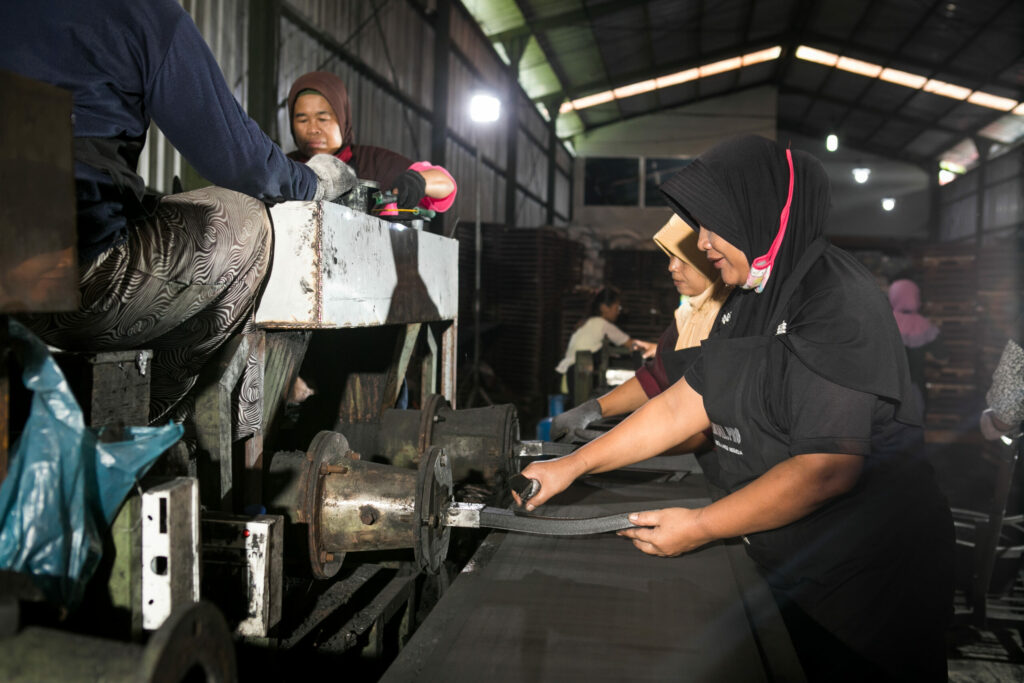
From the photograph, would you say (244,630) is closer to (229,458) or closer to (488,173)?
(229,458)

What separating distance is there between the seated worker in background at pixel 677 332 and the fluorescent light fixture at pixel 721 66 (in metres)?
14.7

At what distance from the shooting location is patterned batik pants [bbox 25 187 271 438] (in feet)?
4.43

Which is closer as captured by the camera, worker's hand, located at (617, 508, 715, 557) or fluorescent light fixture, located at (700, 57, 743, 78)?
worker's hand, located at (617, 508, 715, 557)

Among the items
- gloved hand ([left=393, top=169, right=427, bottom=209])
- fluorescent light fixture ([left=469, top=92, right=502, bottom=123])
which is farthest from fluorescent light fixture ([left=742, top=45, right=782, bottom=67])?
gloved hand ([left=393, top=169, right=427, bottom=209])

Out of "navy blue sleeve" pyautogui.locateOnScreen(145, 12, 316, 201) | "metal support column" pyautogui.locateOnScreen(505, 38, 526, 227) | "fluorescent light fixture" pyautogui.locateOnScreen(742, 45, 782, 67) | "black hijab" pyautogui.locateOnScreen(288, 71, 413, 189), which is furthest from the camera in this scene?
"fluorescent light fixture" pyautogui.locateOnScreen(742, 45, 782, 67)

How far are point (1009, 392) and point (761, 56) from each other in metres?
15.2

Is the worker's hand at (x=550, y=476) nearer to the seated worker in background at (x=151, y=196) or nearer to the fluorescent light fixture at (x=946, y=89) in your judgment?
the seated worker in background at (x=151, y=196)

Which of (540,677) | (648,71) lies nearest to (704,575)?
(540,677)

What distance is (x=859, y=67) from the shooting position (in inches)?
597

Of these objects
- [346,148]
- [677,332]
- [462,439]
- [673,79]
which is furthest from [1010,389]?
[673,79]

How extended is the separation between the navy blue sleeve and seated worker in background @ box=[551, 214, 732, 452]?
1.73m

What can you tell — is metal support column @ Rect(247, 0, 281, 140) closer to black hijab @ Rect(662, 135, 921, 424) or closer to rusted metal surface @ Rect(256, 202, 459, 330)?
rusted metal surface @ Rect(256, 202, 459, 330)

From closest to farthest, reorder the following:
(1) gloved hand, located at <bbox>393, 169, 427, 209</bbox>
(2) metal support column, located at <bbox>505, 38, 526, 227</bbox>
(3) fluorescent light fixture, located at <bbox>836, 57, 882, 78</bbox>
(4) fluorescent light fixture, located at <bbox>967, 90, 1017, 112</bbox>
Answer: (1) gloved hand, located at <bbox>393, 169, 427, 209</bbox> → (2) metal support column, located at <bbox>505, 38, 526, 227</bbox> → (4) fluorescent light fixture, located at <bbox>967, 90, 1017, 112</bbox> → (3) fluorescent light fixture, located at <bbox>836, 57, 882, 78</bbox>

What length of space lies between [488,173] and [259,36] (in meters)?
7.55
